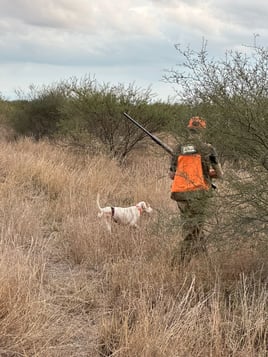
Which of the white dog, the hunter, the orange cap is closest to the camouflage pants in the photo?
the hunter

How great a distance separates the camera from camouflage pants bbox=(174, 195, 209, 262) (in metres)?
5.26

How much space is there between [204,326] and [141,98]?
12.6 m

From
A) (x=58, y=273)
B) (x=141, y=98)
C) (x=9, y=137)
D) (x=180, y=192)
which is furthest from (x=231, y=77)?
(x=9, y=137)

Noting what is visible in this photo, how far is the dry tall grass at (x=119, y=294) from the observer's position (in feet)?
12.2

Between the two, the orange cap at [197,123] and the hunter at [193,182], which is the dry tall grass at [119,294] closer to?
the hunter at [193,182]

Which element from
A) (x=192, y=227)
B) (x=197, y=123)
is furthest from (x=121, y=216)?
(x=197, y=123)

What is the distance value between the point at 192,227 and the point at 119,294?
1078mm

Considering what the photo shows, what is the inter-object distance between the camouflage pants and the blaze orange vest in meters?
0.18

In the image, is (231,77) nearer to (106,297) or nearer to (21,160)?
(106,297)

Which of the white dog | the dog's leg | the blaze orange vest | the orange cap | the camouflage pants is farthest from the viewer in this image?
the white dog

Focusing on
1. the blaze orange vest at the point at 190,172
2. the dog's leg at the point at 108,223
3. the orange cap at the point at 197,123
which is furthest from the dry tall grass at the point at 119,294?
the orange cap at the point at 197,123

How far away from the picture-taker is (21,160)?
40.5 feet

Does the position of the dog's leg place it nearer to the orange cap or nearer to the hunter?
the hunter

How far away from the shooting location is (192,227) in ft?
17.8
